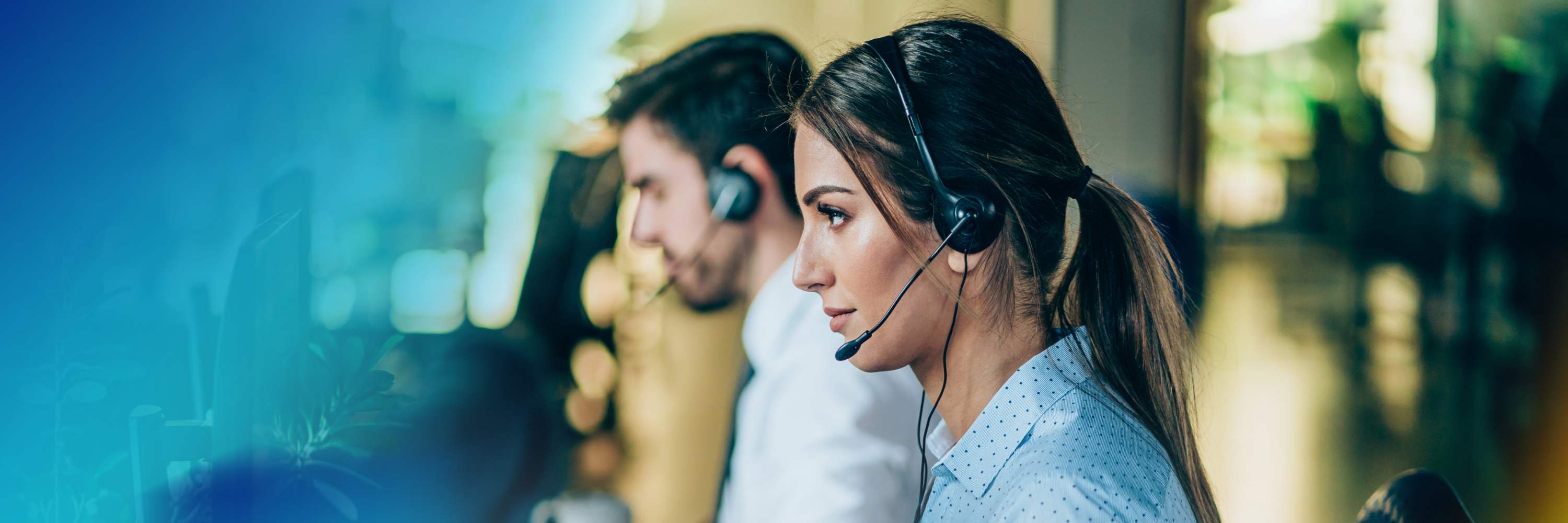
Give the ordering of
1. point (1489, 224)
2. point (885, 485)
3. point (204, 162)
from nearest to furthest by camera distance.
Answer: point (204, 162), point (885, 485), point (1489, 224)

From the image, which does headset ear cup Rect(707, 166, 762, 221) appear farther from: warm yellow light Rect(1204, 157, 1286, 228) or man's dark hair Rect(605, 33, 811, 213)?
warm yellow light Rect(1204, 157, 1286, 228)

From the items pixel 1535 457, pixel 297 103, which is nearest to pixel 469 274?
pixel 297 103

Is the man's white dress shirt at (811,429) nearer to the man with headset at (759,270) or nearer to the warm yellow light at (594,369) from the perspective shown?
the man with headset at (759,270)

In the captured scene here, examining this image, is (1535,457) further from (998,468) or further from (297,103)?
(297,103)

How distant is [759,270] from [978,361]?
0.52m

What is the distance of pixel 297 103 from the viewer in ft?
3.27

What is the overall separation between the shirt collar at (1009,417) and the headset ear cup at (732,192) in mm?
559

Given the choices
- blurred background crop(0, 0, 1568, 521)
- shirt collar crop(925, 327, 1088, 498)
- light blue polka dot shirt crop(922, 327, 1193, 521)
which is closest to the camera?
light blue polka dot shirt crop(922, 327, 1193, 521)

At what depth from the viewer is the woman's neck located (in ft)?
2.60

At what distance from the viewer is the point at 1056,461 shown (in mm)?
653

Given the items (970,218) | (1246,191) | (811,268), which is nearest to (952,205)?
(970,218)

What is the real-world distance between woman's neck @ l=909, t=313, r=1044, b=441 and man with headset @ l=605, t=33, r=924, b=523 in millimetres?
407

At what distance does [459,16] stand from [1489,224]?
1.74 metres

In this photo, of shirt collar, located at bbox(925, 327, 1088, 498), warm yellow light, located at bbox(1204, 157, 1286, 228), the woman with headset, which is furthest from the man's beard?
warm yellow light, located at bbox(1204, 157, 1286, 228)
